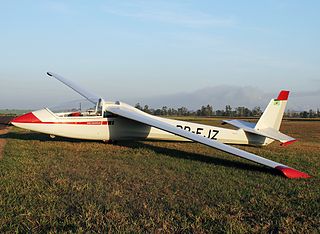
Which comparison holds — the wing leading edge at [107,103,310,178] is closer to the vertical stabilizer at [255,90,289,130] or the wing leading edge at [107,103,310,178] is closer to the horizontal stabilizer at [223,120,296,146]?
the horizontal stabilizer at [223,120,296,146]

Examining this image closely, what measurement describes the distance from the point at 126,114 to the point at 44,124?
11.3 ft

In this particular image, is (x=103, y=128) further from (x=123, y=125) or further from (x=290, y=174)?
(x=290, y=174)

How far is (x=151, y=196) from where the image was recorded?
591cm

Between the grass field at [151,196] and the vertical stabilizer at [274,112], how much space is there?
4326 millimetres

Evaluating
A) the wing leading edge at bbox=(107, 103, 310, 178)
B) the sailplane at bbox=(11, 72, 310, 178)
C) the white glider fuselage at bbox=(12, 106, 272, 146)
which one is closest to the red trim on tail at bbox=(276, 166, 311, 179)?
the wing leading edge at bbox=(107, 103, 310, 178)

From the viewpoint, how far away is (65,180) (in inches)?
268

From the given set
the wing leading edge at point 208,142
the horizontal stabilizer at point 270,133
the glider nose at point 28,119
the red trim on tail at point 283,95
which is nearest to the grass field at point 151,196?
the wing leading edge at point 208,142

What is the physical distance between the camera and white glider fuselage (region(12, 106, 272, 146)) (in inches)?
502

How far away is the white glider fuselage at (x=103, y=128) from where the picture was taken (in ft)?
41.9

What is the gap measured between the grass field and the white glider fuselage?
2689 mm

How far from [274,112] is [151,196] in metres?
10.2

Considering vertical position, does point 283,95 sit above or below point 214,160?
above

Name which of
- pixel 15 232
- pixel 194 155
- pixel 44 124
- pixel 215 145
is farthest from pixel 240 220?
pixel 44 124

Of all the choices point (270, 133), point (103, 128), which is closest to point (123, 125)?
point (103, 128)
